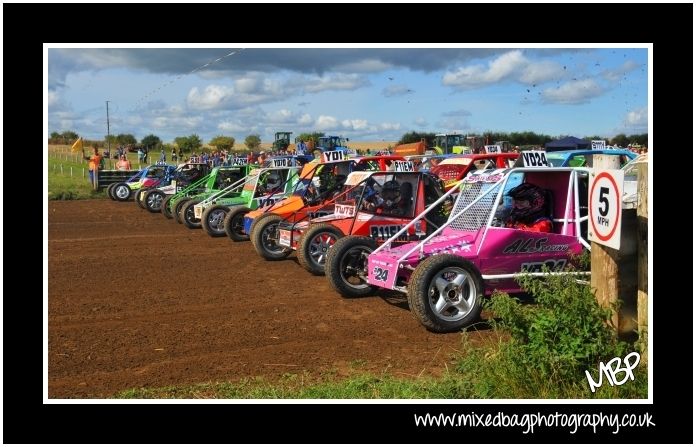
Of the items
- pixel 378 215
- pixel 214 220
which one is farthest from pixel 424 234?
pixel 214 220

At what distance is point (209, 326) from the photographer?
23.2 ft

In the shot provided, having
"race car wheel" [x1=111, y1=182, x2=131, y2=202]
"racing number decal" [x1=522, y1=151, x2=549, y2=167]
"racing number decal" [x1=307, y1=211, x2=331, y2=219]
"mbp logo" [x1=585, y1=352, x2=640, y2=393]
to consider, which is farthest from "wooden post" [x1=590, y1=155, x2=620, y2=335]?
"race car wheel" [x1=111, y1=182, x2=131, y2=202]

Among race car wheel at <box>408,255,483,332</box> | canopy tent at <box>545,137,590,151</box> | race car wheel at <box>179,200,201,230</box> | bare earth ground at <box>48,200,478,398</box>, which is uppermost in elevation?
canopy tent at <box>545,137,590,151</box>

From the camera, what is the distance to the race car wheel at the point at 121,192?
89.4ft

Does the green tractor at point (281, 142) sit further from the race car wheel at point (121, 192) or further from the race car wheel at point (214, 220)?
the race car wheel at point (214, 220)

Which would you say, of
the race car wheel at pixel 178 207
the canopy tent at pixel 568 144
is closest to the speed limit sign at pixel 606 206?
the race car wheel at pixel 178 207

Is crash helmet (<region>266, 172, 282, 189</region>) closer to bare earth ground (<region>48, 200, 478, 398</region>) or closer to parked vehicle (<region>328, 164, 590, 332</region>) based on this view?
bare earth ground (<region>48, 200, 478, 398</region>)

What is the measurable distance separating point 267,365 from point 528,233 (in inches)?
123

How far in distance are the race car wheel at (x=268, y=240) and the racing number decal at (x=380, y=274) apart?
13.4ft

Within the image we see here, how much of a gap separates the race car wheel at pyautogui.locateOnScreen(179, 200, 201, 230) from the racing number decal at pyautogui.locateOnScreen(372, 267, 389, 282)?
982 cm

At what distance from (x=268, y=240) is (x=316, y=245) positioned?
72.2 inches

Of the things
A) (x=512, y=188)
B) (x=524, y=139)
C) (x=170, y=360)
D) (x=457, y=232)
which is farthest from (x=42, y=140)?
(x=524, y=139)

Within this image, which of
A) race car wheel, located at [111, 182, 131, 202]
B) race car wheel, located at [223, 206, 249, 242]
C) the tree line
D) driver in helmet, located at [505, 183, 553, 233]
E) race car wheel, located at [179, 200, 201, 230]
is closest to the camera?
driver in helmet, located at [505, 183, 553, 233]

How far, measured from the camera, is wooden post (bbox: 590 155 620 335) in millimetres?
4719
